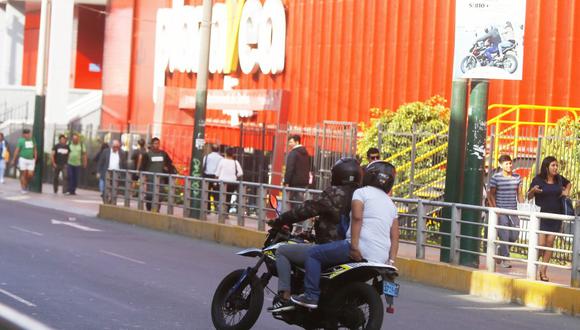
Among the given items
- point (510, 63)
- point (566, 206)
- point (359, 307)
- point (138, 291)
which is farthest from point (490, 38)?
point (359, 307)

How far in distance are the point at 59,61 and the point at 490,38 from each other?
36.2m

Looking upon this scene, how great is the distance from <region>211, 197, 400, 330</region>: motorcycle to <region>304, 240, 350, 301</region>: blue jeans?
72 millimetres

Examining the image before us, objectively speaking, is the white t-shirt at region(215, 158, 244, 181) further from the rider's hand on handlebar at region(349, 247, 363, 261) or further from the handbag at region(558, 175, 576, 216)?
the rider's hand on handlebar at region(349, 247, 363, 261)

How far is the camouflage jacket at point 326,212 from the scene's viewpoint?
10.1 meters

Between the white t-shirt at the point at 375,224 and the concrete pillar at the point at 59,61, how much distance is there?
137 feet

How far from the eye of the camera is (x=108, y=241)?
2109 cm

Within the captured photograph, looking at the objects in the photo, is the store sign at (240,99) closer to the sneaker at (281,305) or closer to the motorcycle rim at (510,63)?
the motorcycle rim at (510,63)

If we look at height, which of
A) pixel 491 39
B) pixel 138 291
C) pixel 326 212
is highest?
pixel 491 39

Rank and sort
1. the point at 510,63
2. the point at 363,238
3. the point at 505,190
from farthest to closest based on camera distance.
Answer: the point at 505,190 → the point at 510,63 → the point at 363,238

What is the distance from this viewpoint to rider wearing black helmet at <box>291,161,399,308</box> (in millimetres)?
9711

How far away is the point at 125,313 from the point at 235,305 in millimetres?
1576

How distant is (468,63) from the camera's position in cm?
1766

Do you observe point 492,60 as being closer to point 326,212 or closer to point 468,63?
point 468,63

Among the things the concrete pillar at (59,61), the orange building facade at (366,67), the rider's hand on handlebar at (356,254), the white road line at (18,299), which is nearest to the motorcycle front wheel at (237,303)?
the rider's hand on handlebar at (356,254)
